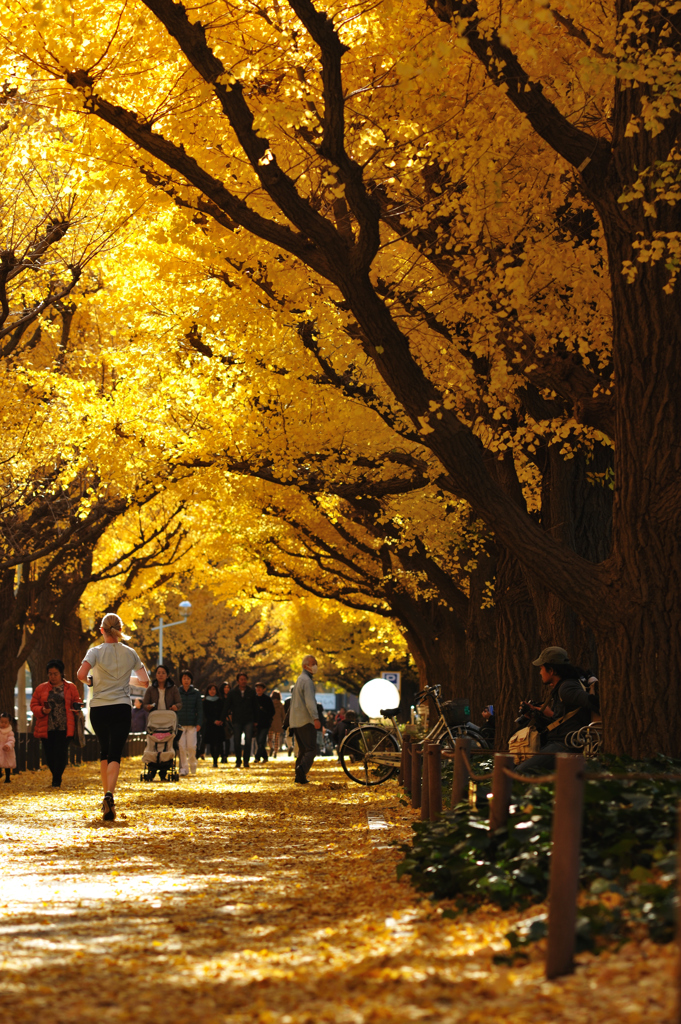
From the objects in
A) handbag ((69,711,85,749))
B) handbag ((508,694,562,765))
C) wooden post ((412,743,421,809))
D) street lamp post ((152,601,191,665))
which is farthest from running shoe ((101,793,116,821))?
street lamp post ((152,601,191,665))

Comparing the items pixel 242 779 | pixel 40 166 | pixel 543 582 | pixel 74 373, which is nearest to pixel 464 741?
pixel 543 582

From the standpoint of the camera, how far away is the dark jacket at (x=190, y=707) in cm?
2006

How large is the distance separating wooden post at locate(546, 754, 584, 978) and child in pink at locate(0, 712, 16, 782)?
15812 mm

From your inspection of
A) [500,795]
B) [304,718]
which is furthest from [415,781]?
[500,795]

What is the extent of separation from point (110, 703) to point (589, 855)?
6.85 meters

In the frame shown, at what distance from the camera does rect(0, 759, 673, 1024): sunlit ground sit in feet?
13.9

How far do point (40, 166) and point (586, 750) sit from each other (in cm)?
1069

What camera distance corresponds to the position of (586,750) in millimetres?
10164

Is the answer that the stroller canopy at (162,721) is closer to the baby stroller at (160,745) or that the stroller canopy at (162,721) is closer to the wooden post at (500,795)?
the baby stroller at (160,745)

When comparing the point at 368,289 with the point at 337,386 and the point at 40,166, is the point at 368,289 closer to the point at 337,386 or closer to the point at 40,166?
the point at 337,386

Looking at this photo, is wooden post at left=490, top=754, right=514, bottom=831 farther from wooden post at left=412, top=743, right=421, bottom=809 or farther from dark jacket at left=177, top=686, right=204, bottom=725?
dark jacket at left=177, top=686, right=204, bottom=725

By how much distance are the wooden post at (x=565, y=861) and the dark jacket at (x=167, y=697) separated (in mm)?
14132

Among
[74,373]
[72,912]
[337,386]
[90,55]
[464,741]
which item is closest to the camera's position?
[72,912]

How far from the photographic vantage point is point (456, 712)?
15.1 meters
